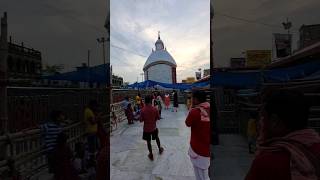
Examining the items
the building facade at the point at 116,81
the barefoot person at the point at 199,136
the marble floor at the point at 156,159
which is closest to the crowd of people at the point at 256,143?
the barefoot person at the point at 199,136

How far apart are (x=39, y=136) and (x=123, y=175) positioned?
1956 mm

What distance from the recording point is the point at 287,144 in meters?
1.11

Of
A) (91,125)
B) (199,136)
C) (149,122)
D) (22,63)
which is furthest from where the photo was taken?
(149,122)

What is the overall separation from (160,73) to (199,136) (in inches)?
27.9

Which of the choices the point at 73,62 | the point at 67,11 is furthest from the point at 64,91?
the point at 67,11

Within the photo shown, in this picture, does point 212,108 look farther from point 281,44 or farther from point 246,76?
point 281,44

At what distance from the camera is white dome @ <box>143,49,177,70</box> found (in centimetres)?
262

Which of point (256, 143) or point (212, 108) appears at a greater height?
point (212, 108)

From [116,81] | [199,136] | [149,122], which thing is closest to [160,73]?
[116,81]

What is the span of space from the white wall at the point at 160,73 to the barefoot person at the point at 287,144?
1637mm

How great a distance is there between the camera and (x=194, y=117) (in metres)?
3.13

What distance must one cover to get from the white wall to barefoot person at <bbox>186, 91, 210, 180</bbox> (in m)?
0.28

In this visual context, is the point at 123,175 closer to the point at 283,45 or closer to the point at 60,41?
the point at 60,41

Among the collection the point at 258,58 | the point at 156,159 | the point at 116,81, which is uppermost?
the point at 258,58
